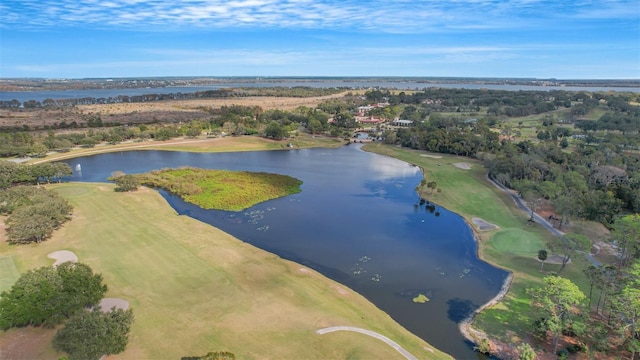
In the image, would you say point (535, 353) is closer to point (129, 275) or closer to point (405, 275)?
point (405, 275)

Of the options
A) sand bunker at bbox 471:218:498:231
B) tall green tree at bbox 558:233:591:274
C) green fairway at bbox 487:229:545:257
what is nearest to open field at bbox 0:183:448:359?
tall green tree at bbox 558:233:591:274

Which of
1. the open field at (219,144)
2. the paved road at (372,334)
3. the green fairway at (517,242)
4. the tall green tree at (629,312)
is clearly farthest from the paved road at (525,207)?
the open field at (219,144)

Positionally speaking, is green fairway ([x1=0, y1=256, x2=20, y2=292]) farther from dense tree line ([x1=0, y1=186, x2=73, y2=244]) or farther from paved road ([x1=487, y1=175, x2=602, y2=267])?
paved road ([x1=487, y1=175, x2=602, y2=267])

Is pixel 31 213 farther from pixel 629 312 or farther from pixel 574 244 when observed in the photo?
pixel 574 244

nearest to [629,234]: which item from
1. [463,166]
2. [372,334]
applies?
[372,334]

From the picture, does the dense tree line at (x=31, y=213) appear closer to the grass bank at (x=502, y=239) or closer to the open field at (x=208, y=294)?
the open field at (x=208, y=294)

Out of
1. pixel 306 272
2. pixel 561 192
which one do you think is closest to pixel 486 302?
pixel 306 272
